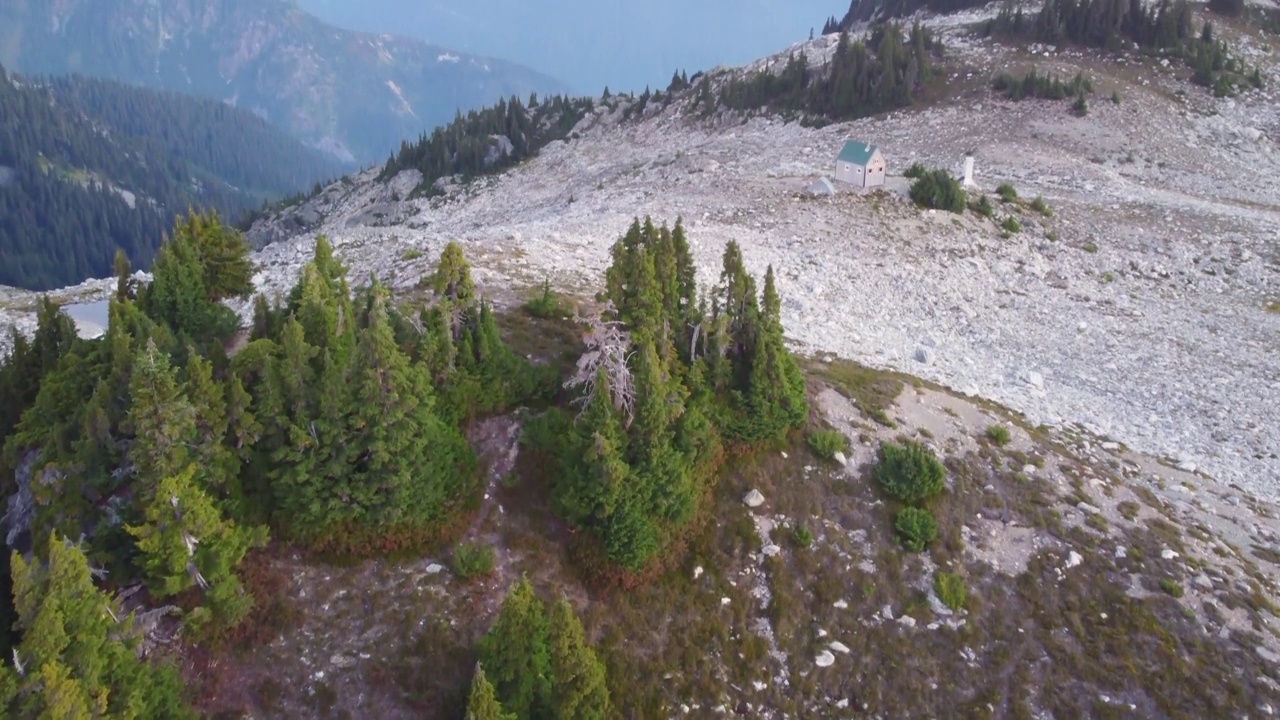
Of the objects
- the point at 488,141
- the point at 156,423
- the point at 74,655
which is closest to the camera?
the point at 74,655

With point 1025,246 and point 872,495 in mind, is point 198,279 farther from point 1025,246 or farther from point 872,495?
point 1025,246

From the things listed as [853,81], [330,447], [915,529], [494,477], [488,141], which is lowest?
[915,529]

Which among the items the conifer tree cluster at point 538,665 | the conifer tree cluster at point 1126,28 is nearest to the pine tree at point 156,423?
the conifer tree cluster at point 538,665

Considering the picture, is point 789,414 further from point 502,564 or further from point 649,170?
point 649,170

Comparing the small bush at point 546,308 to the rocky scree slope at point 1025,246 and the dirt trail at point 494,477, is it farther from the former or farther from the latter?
the dirt trail at point 494,477

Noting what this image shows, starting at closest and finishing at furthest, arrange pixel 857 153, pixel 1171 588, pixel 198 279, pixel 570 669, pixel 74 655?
pixel 74 655, pixel 570 669, pixel 1171 588, pixel 198 279, pixel 857 153

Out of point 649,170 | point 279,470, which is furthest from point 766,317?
point 649,170

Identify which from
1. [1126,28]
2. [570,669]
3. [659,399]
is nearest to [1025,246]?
[659,399]

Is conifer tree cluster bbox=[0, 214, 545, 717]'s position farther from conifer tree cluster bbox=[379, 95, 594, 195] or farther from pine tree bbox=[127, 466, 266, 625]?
conifer tree cluster bbox=[379, 95, 594, 195]
